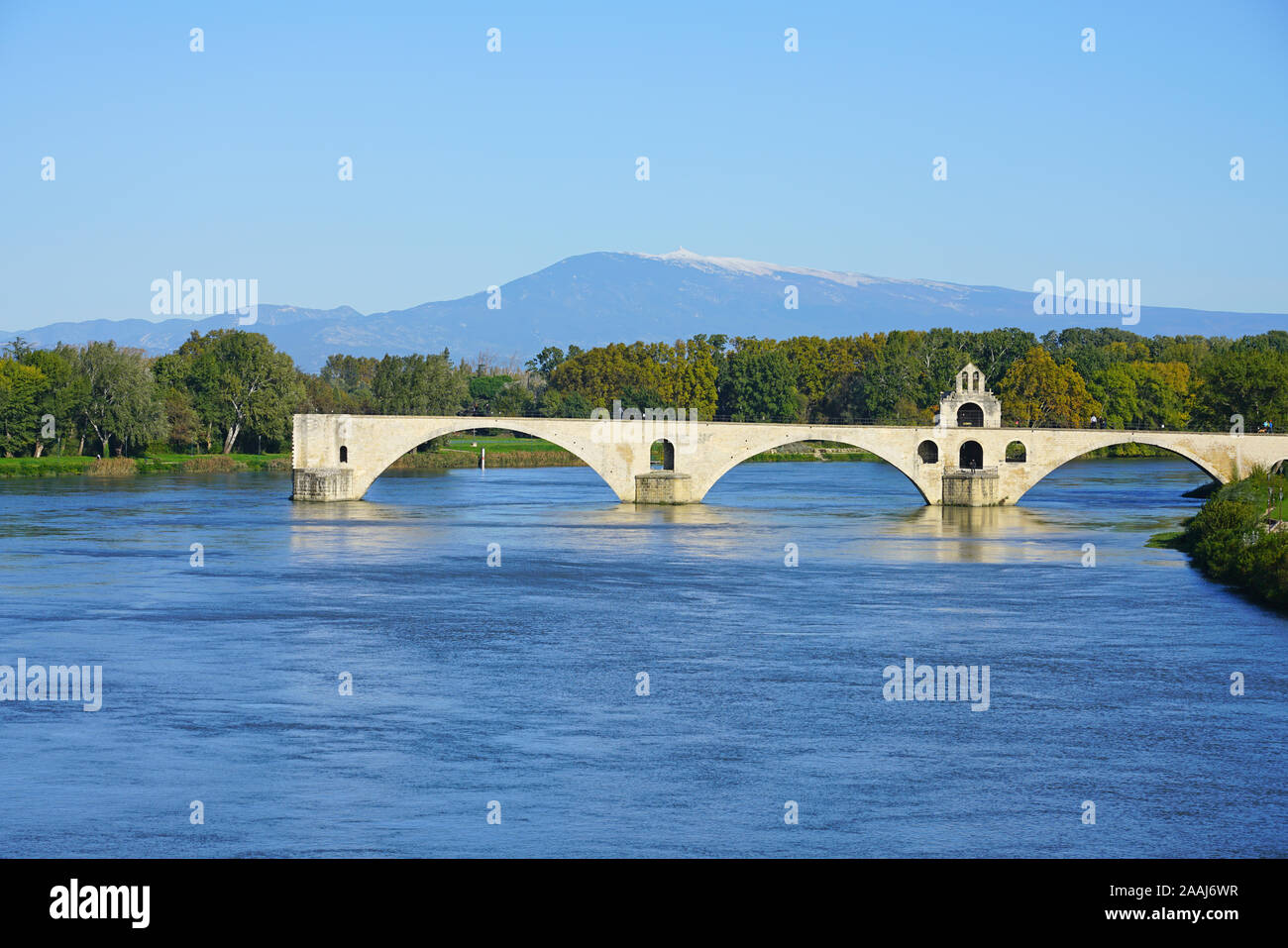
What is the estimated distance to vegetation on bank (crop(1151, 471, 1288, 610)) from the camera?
36.9 metres

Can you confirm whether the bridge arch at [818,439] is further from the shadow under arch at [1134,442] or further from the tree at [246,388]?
the tree at [246,388]

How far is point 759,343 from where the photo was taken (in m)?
133

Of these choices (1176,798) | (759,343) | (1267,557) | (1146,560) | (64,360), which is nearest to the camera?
(1176,798)

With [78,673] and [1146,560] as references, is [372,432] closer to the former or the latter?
[1146,560]

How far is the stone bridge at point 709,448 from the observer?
67.4 metres

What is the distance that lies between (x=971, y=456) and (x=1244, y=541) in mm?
31019

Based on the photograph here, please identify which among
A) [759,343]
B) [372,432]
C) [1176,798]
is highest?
[759,343]

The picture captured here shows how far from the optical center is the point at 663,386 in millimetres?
121250

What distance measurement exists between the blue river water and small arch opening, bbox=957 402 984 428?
22170mm

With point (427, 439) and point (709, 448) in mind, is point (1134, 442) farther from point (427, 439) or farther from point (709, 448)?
point (427, 439)

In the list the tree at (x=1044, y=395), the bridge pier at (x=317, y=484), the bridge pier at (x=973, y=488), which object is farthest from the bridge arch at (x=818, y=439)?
the tree at (x=1044, y=395)

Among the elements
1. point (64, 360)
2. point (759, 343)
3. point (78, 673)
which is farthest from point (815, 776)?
point (759, 343)

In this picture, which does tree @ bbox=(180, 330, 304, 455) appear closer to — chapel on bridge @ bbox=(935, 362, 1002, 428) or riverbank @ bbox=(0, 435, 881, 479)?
riverbank @ bbox=(0, 435, 881, 479)
